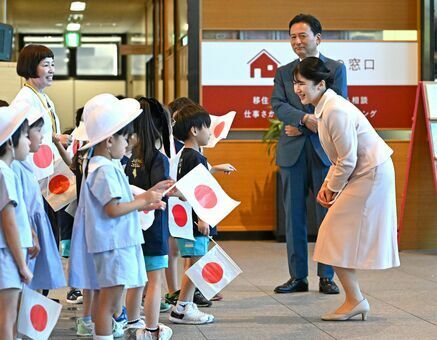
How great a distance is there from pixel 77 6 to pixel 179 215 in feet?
33.7

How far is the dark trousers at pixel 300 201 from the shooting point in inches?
244

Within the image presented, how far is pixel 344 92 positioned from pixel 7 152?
2.88m

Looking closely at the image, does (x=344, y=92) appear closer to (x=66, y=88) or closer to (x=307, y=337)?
(x=307, y=337)

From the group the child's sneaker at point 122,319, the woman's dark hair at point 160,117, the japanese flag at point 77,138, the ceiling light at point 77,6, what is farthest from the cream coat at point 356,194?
the ceiling light at point 77,6

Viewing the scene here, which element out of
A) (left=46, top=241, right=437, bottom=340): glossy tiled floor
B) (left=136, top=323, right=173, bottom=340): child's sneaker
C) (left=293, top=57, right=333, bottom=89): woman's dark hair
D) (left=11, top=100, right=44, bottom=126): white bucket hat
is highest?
(left=293, top=57, right=333, bottom=89): woman's dark hair

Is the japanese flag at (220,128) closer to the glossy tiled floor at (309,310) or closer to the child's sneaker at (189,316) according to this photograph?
the glossy tiled floor at (309,310)

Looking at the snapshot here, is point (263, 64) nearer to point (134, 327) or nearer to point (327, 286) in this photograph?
point (327, 286)

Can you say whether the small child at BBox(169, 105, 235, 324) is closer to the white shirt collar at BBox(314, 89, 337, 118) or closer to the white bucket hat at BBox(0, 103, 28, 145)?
the white shirt collar at BBox(314, 89, 337, 118)

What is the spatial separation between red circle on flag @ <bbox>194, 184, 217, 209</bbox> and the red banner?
477 cm

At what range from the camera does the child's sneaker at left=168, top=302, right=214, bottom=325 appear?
5168 millimetres

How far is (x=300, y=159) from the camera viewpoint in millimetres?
6215

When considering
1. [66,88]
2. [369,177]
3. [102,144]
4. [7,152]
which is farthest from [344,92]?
[66,88]

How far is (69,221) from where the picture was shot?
5.84 m

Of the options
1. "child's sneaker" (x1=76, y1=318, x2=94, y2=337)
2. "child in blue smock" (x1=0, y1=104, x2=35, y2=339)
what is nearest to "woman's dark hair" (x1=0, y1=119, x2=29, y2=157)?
"child in blue smock" (x1=0, y1=104, x2=35, y2=339)
